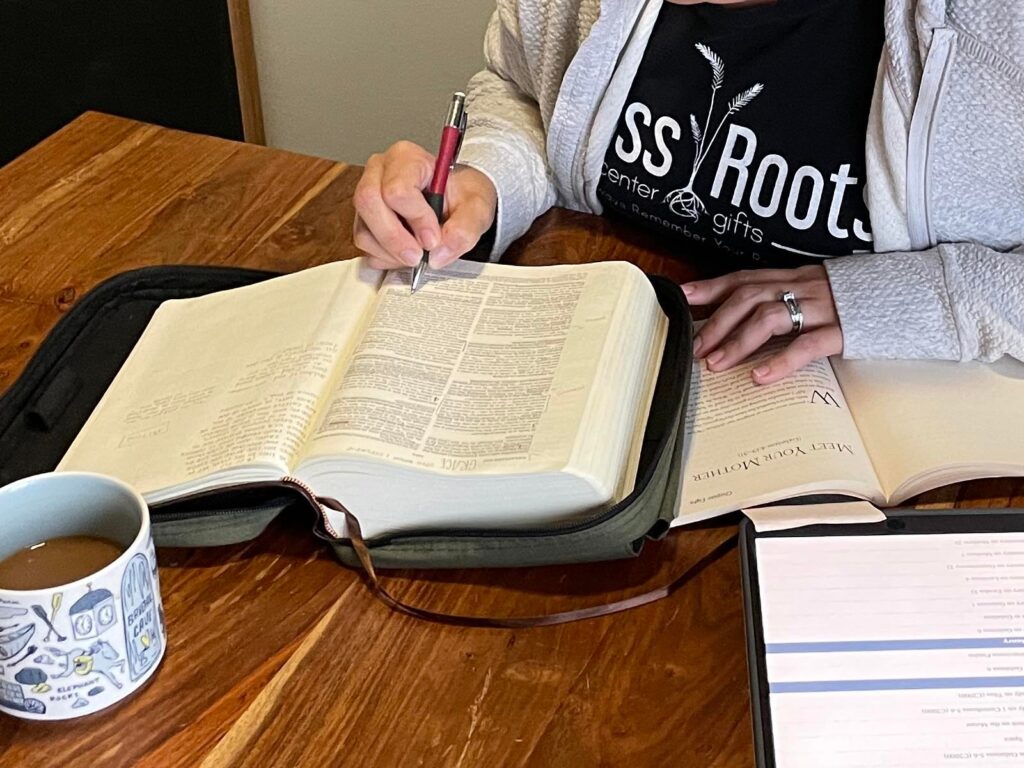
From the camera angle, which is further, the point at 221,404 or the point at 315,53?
the point at 315,53

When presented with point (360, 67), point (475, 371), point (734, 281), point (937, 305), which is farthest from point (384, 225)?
point (360, 67)

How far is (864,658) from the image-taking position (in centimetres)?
58

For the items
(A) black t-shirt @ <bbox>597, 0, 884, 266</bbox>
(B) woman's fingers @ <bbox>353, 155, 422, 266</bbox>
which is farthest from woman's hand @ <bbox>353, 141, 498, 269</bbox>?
→ (A) black t-shirt @ <bbox>597, 0, 884, 266</bbox>

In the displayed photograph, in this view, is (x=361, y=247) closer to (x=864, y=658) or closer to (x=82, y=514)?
(x=82, y=514)

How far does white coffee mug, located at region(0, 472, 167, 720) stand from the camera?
524 millimetres

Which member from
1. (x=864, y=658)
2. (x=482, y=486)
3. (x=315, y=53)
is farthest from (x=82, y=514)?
(x=315, y=53)

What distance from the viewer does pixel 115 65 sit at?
1787mm

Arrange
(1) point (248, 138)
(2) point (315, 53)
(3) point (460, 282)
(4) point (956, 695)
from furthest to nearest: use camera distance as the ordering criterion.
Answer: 1. (1) point (248, 138)
2. (2) point (315, 53)
3. (3) point (460, 282)
4. (4) point (956, 695)

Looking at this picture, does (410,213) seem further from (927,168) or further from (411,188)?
(927,168)

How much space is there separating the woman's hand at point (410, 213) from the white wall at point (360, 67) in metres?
0.92

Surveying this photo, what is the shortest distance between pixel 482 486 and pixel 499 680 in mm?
104

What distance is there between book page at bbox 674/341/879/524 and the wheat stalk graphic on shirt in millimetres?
176

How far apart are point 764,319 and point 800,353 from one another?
0.04 m

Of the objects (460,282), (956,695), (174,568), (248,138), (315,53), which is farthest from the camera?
(248,138)
